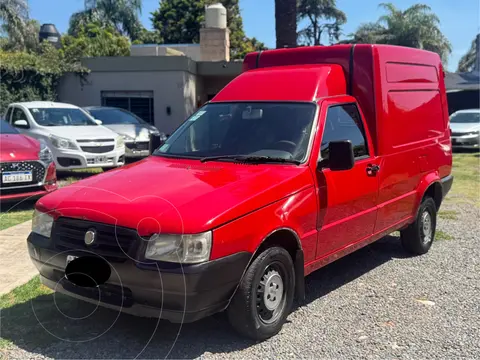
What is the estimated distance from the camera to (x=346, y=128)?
17.0ft

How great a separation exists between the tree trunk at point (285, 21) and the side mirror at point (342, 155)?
8343 mm

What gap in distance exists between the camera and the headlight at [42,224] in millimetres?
4086

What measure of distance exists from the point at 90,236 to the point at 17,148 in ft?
16.8

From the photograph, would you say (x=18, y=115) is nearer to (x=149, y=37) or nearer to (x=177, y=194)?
(x=177, y=194)

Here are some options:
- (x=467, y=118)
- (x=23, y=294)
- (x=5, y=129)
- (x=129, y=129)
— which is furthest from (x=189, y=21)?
(x=23, y=294)

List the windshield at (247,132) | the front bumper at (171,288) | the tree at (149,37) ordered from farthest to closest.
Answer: the tree at (149,37)
the windshield at (247,132)
the front bumper at (171,288)

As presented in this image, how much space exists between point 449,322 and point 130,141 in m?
10.4

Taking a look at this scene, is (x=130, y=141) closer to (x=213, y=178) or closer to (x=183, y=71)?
(x=183, y=71)

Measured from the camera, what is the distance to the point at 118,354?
3838 mm

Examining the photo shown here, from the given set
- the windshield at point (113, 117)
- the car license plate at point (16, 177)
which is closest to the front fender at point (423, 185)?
the car license plate at point (16, 177)

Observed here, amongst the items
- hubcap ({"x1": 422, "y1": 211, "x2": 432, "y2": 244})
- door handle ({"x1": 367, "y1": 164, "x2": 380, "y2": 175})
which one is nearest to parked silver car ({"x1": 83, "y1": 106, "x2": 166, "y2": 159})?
hubcap ({"x1": 422, "y1": 211, "x2": 432, "y2": 244})

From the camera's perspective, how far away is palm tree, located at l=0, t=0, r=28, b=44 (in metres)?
28.5

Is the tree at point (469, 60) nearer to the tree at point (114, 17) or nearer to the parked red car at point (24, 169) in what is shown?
the tree at point (114, 17)

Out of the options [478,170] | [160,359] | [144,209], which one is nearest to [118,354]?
[160,359]
